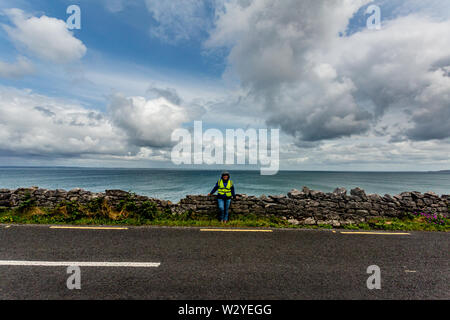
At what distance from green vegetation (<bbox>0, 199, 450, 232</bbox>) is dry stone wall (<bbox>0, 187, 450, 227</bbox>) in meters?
0.27

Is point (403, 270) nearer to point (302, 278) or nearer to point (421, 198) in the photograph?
point (302, 278)

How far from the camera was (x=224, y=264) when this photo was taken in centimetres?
457

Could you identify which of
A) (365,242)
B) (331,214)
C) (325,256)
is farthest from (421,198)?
(325,256)

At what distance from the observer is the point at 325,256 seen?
16.8ft

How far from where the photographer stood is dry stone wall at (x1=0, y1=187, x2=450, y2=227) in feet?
29.4

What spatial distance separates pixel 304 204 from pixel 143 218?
22.8ft

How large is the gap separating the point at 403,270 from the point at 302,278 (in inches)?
95.5

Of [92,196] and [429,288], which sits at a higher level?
[92,196]

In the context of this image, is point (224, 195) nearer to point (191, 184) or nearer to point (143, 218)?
point (143, 218)

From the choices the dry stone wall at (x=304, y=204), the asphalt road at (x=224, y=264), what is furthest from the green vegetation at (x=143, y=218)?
the asphalt road at (x=224, y=264)
